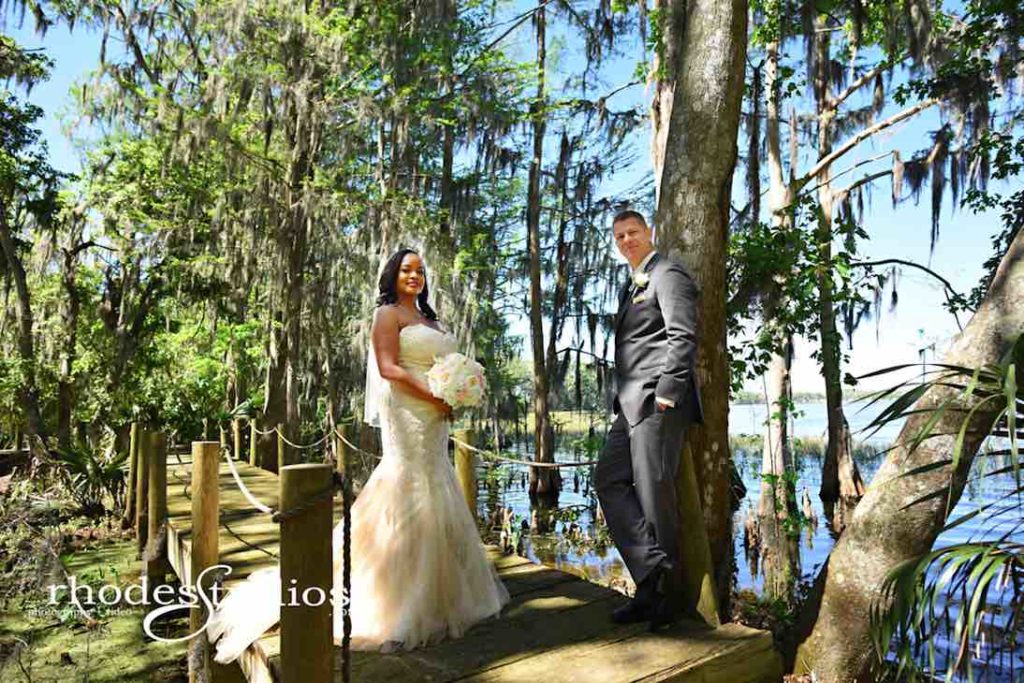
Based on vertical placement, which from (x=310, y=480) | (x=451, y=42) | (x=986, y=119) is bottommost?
(x=310, y=480)

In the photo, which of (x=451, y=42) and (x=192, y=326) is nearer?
(x=451, y=42)

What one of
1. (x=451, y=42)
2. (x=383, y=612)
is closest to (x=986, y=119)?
(x=451, y=42)

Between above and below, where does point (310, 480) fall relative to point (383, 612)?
above

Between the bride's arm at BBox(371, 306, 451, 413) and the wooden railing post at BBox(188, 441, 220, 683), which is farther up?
the bride's arm at BBox(371, 306, 451, 413)

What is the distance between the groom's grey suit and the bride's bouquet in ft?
2.43

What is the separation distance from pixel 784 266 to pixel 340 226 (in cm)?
832

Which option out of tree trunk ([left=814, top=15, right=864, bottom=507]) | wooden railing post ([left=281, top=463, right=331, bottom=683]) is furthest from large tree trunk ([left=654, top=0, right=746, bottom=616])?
tree trunk ([left=814, top=15, right=864, bottom=507])

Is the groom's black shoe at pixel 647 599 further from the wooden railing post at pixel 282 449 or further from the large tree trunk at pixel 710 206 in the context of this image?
the wooden railing post at pixel 282 449

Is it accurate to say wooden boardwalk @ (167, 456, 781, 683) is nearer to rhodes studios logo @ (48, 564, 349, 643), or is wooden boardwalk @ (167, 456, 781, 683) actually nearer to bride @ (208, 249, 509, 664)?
bride @ (208, 249, 509, 664)

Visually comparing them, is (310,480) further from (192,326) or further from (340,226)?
(192,326)

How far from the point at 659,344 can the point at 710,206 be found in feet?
5.37

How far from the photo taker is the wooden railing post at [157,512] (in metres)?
6.30

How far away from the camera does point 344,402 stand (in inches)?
750

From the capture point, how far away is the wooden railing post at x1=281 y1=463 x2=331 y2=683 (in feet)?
7.11
